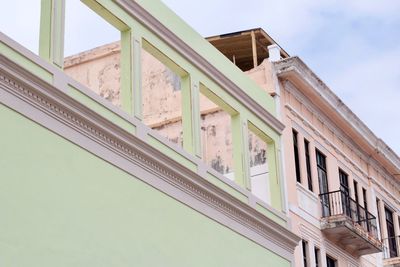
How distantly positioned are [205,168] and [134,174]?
2483 millimetres

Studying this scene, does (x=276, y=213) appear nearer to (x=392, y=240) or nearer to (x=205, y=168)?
(x=205, y=168)

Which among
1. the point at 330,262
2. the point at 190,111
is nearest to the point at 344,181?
the point at 330,262

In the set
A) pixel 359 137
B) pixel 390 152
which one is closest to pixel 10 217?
pixel 359 137

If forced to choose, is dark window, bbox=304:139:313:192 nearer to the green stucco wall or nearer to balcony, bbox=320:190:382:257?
balcony, bbox=320:190:382:257

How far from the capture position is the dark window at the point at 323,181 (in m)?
22.6

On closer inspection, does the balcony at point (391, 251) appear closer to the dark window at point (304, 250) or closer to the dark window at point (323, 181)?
the dark window at point (323, 181)

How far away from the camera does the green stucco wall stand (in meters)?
11.0

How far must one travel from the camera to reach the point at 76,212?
472 inches

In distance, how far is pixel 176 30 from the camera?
1593cm

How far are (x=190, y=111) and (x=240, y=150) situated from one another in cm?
187

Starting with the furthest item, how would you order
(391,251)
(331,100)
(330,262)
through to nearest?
(391,251) < (331,100) < (330,262)

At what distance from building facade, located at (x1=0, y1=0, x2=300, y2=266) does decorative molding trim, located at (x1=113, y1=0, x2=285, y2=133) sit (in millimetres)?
24

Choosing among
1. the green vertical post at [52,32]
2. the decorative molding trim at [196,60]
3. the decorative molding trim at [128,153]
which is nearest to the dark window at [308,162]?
the decorative molding trim at [196,60]

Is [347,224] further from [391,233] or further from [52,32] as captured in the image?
[52,32]
